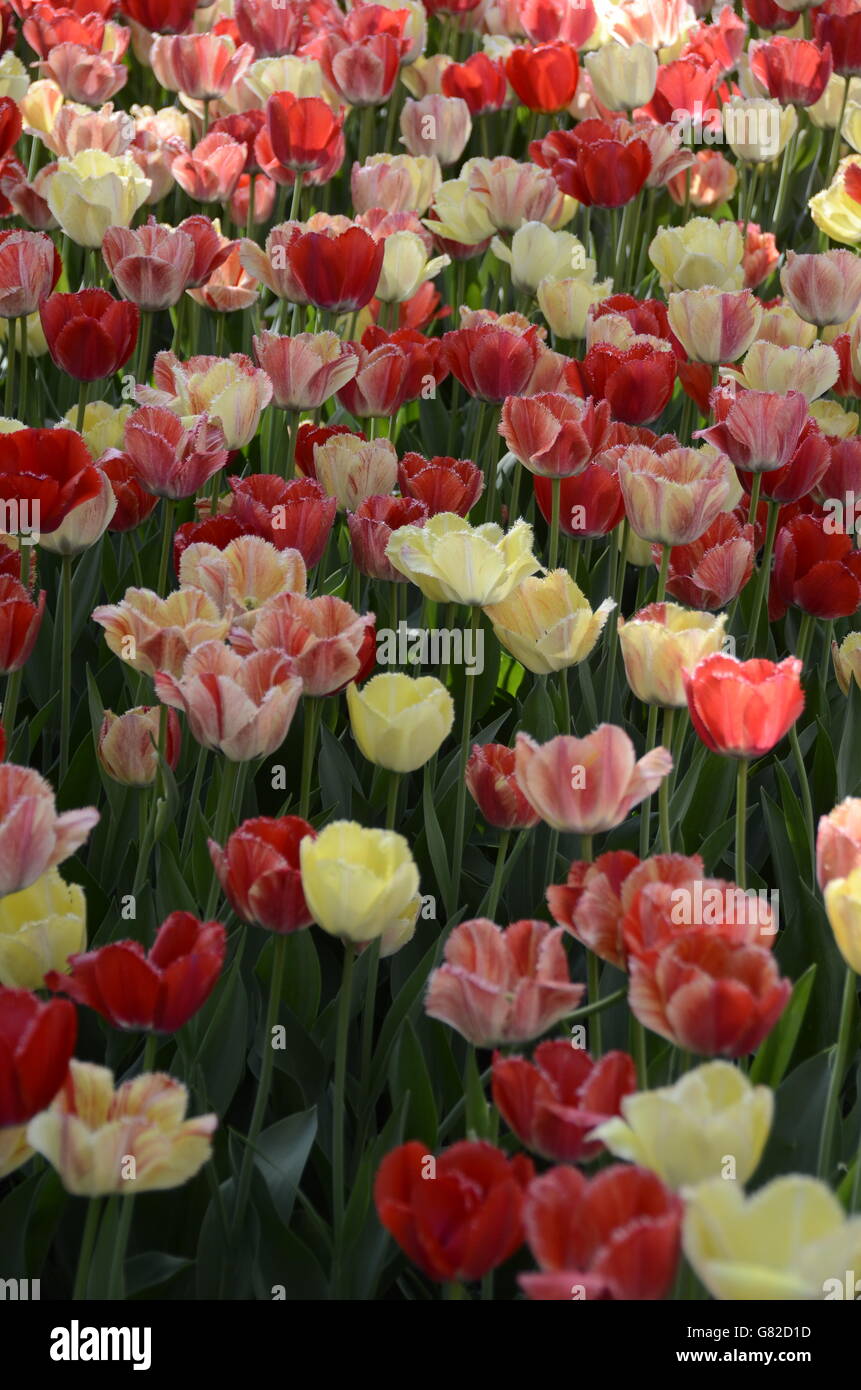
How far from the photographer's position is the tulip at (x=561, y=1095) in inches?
33.4

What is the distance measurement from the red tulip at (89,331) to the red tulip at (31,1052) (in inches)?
41.5

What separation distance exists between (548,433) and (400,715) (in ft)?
1.57

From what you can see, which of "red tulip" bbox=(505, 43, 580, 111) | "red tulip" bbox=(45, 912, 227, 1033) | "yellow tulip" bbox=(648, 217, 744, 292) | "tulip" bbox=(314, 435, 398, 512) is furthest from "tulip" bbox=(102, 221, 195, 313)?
"red tulip" bbox=(45, 912, 227, 1033)

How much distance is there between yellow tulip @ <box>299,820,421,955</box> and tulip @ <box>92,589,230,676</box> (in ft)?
0.88

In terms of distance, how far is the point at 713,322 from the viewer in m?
1.80

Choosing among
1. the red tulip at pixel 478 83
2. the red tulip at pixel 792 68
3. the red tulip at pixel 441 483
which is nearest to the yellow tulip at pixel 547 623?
the red tulip at pixel 441 483

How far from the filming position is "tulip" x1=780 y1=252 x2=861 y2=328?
1.91 m

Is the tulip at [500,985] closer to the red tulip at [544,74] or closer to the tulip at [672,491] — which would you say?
the tulip at [672,491]

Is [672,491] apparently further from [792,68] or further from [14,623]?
[792,68]

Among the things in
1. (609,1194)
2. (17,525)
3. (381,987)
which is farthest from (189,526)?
(609,1194)

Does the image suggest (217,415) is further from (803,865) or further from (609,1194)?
(609,1194)

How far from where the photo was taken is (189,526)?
1479mm

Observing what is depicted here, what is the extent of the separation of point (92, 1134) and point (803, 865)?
0.83m

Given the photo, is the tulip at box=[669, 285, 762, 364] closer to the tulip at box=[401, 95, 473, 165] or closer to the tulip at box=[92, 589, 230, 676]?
the tulip at box=[92, 589, 230, 676]
